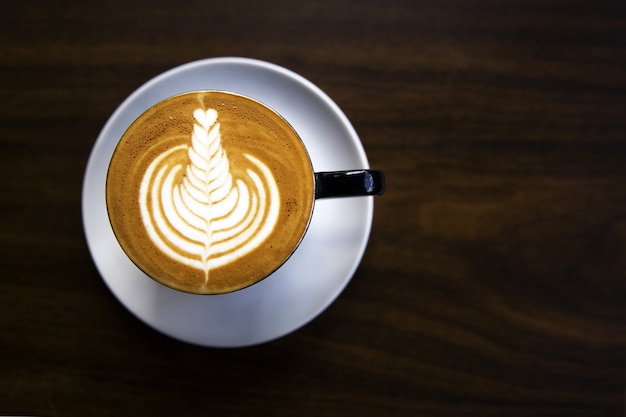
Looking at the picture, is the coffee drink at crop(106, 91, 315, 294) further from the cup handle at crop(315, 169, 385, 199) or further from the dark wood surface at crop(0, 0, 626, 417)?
the dark wood surface at crop(0, 0, 626, 417)

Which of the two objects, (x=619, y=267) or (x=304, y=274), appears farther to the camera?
(x=619, y=267)

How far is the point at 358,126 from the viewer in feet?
3.25

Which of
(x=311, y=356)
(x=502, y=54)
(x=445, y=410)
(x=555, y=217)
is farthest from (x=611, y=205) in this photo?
(x=311, y=356)

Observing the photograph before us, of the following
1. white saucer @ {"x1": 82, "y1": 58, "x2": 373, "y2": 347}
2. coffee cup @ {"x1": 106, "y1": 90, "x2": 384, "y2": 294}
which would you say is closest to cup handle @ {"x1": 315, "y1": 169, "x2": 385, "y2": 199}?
coffee cup @ {"x1": 106, "y1": 90, "x2": 384, "y2": 294}

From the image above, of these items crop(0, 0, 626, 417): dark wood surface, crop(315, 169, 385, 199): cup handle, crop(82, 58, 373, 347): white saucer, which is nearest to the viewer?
crop(315, 169, 385, 199): cup handle

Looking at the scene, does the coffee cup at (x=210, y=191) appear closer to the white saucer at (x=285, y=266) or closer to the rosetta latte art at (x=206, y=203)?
the rosetta latte art at (x=206, y=203)

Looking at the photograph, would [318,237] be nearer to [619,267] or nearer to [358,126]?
[358,126]

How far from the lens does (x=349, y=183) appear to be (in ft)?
2.52

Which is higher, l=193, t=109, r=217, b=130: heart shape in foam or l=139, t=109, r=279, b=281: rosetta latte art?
l=193, t=109, r=217, b=130: heart shape in foam

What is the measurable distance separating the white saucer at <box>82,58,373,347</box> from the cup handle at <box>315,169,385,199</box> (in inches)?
4.9

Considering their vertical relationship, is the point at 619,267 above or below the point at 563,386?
above

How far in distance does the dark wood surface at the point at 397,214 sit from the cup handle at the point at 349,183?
22 centimetres

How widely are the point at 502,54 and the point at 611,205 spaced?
0.35 metres

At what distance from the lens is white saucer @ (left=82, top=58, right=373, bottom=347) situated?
880mm
